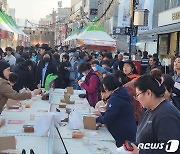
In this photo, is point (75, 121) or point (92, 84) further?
point (92, 84)

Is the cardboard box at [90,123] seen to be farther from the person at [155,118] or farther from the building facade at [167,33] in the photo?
the building facade at [167,33]

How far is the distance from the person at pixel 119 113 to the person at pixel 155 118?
1579mm

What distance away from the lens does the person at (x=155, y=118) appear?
275cm

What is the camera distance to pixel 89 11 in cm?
5838

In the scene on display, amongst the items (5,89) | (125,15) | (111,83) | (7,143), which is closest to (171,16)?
(125,15)

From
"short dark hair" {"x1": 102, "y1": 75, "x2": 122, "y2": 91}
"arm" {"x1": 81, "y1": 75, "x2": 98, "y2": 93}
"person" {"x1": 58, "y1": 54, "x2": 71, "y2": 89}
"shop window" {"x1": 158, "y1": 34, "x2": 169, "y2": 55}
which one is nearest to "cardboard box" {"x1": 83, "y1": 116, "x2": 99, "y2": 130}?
"short dark hair" {"x1": 102, "y1": 75, "x2": 122, "y2": 91}

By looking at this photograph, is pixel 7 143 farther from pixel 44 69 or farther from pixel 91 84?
pixel 44 69

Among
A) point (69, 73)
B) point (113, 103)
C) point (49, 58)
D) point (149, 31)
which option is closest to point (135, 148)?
point (113, 103)

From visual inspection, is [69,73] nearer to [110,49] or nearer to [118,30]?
[118,30]

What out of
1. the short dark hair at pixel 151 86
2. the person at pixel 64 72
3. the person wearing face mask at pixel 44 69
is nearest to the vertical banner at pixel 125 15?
the person at pixel 64 72

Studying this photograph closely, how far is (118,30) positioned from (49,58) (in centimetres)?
466

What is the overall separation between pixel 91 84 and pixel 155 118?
4.46 metres

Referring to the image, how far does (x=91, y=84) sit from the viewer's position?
7.34 metres

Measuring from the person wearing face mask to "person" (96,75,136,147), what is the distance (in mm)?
5418
